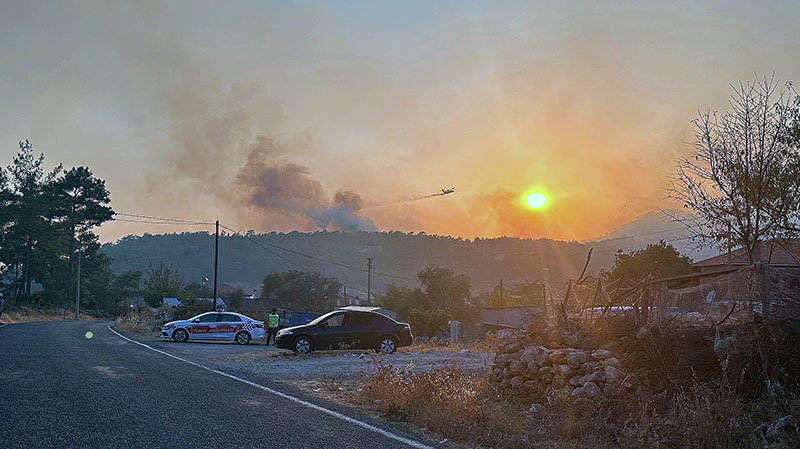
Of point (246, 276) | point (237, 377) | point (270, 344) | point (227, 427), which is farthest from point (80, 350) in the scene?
point (246, 276)

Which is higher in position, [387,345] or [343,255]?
[343,255]

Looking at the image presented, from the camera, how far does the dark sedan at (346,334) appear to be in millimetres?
20484

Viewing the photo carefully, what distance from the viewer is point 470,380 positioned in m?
12.1

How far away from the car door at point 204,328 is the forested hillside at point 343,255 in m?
84.3

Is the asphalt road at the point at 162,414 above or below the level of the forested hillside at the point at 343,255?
below

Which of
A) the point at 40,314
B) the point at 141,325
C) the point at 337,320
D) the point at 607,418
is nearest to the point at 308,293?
the point at 40,314

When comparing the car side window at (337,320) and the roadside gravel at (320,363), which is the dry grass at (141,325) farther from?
the car side window at (337,320)

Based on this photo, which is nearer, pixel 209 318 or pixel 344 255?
pixel 209 318

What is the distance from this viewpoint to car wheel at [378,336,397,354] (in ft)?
69.5

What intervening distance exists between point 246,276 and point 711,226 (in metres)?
126

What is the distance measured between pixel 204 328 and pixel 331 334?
31.1 ft

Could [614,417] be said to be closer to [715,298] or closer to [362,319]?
[715,298]

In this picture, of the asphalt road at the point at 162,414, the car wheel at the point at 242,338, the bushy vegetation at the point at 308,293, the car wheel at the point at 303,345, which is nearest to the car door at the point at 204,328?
the car wheel at the point at 242,338

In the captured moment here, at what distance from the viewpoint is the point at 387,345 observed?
69.6 ft
